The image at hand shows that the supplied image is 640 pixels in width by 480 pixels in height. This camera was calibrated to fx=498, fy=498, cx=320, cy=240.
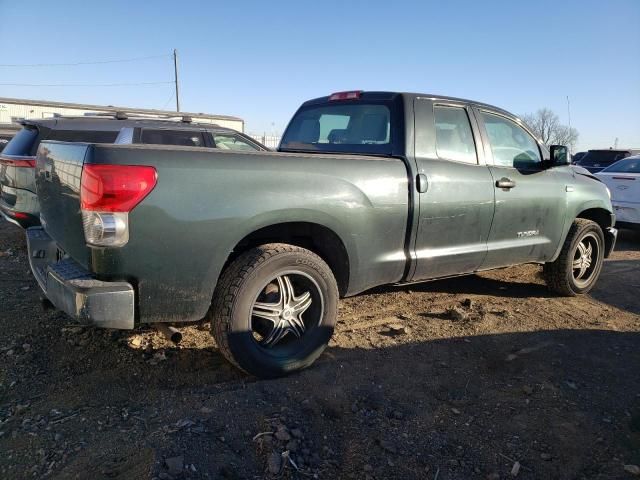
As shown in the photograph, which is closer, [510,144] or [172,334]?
[172,334]

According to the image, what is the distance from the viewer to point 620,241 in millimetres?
9078

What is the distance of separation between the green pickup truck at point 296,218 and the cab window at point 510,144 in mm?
17

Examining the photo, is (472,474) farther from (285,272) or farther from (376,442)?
(285,272)

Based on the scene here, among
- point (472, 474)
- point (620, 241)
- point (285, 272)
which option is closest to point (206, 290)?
point (285, 272)

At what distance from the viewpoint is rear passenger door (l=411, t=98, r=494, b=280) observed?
375 centimetres

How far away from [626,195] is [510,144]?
540cm

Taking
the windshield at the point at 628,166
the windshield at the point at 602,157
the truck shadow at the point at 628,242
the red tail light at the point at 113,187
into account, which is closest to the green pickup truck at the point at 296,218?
the red tail light at the point at 113,187

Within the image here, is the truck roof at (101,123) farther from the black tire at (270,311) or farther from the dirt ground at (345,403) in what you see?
the black tire at (270,311)

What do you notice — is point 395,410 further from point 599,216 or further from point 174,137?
point 174,137

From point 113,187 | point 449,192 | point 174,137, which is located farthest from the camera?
point 174,137

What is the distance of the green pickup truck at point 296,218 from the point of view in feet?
8.46

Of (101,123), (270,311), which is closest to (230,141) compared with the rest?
(101,123)

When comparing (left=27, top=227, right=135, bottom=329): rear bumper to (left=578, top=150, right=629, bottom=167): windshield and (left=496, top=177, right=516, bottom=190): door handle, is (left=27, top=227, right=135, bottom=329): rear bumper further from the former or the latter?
(left=578, top=150, right=629, bottom=167): windshield

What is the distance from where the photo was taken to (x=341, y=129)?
4.46m
